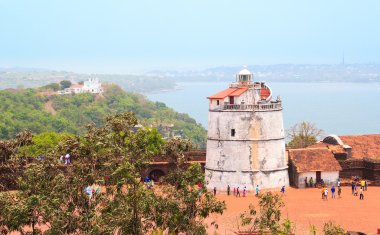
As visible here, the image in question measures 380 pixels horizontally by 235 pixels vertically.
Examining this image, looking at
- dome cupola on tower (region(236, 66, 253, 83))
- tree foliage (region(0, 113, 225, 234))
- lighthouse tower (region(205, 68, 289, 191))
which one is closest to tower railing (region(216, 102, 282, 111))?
lighthouse tower (region(205, 68, 289, 191))

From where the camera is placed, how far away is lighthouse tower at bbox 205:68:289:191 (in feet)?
150

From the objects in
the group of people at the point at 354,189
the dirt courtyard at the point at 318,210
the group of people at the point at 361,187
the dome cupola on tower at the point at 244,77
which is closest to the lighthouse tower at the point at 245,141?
the dirt courtyard at the point at 318,210

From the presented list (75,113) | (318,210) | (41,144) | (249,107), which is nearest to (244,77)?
(249,107)

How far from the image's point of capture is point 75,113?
139375mm

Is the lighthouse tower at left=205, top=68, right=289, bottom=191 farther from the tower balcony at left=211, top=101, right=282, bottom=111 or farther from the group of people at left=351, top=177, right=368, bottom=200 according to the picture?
the group of people at left=351, top=177, right=368, bottom=200

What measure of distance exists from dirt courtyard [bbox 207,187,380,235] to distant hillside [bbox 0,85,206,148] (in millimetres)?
63778

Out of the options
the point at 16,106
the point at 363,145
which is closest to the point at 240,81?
the point at 363,145

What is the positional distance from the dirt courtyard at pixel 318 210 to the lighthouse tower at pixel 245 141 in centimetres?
115

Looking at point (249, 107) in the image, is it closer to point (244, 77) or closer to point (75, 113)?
point (244, 77)

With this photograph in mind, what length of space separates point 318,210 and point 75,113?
10338cm

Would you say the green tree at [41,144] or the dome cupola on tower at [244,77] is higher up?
the dome cupola on tower at [244,77]

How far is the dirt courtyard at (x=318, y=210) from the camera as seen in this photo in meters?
35.2

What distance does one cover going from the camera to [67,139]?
26.7 meters

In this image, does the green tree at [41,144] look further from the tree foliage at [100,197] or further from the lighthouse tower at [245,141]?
the tree foliage at [100,197]
